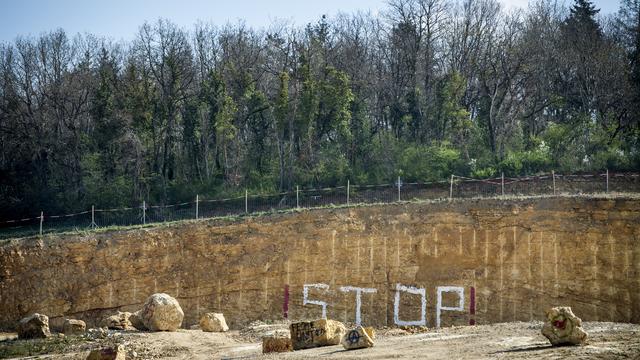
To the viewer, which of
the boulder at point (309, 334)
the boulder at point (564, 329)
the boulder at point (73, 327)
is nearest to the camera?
the boulder at point (564, 329)

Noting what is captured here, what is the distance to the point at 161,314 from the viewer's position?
1048 inches

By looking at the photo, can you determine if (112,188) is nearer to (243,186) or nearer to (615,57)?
(243,186)

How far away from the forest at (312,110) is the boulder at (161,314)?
43.2ft

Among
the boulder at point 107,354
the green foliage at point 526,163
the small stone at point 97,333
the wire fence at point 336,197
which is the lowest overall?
the small stone at point 97,333

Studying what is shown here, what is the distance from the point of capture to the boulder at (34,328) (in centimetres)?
2683

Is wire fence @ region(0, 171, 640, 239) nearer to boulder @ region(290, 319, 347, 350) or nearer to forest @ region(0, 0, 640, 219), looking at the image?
forest @ region(0, 0, 640, 219)

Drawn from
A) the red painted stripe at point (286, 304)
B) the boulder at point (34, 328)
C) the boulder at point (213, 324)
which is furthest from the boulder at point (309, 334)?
the boulder at point (34, 328)

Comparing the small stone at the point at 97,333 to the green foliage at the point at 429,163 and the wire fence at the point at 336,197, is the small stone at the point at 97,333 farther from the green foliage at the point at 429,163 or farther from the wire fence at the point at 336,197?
the green foliage at the point at 429,163

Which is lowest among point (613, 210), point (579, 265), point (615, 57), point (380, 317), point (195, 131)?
point (380, 317)

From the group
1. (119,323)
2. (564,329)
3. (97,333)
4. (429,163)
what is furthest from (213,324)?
(429,163)

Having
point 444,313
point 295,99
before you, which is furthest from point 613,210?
point 295,99

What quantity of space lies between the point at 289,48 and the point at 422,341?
2567cm

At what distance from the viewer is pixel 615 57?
43.9 m

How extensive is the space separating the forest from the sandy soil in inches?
580
